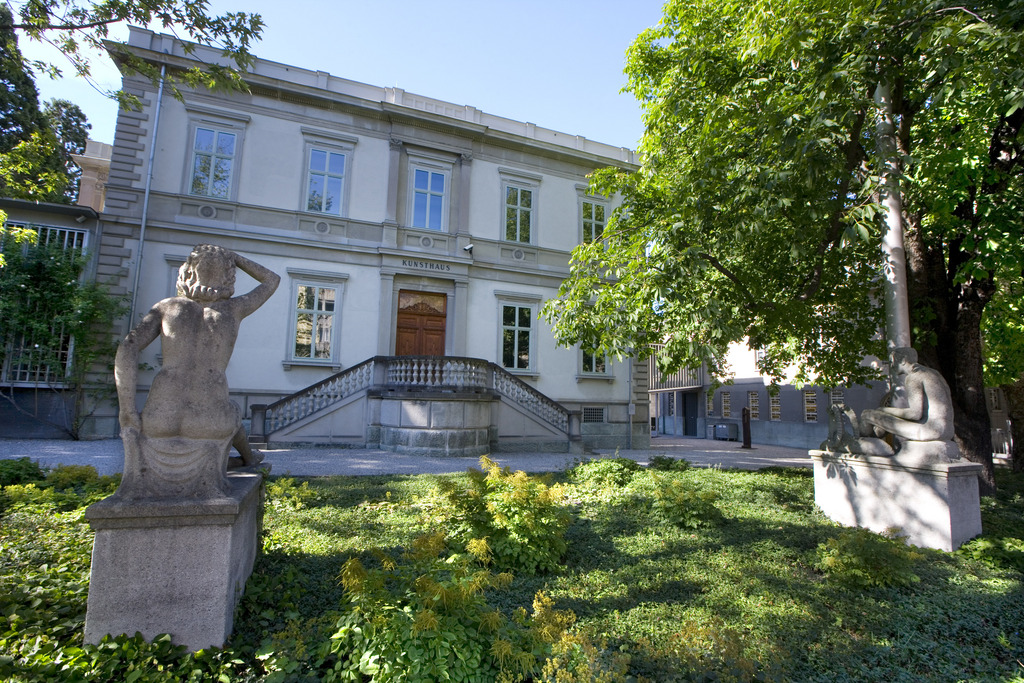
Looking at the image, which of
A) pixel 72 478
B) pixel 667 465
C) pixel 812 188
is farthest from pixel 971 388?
pixel 72 478

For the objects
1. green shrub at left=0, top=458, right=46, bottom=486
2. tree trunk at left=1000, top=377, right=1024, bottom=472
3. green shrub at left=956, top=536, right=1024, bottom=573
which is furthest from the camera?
tree trunk at left=1000, top=377, right=1024, bottom=472

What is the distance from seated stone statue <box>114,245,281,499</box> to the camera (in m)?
3.09

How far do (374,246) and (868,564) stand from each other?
1427 cm

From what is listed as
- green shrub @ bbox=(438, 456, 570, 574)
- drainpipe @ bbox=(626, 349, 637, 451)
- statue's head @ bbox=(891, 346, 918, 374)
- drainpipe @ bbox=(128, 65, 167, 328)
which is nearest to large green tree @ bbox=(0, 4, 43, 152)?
drainpipe @ bbox=(128, 65, 167, 328)

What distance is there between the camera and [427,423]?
→ 507 inches

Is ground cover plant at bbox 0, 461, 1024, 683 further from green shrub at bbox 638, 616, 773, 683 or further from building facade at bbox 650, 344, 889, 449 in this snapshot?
building facade at bbox 650, 344, 889, 449

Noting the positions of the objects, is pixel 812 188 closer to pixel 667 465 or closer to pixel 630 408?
pixel 667 465

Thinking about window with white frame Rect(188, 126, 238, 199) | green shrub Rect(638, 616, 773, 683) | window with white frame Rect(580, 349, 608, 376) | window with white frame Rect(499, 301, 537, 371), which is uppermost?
window with white frame Rect(188, 126, 238, 199)

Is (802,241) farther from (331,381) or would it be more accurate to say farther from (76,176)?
(76,176)

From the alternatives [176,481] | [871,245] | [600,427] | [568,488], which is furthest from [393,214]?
[176,481]

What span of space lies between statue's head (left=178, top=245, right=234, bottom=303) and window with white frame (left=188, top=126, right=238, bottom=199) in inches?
515

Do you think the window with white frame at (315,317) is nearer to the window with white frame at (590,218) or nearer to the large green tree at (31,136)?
the large green tree at (31,136)

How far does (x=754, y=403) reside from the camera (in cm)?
2645

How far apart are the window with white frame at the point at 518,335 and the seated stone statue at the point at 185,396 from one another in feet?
44.7
